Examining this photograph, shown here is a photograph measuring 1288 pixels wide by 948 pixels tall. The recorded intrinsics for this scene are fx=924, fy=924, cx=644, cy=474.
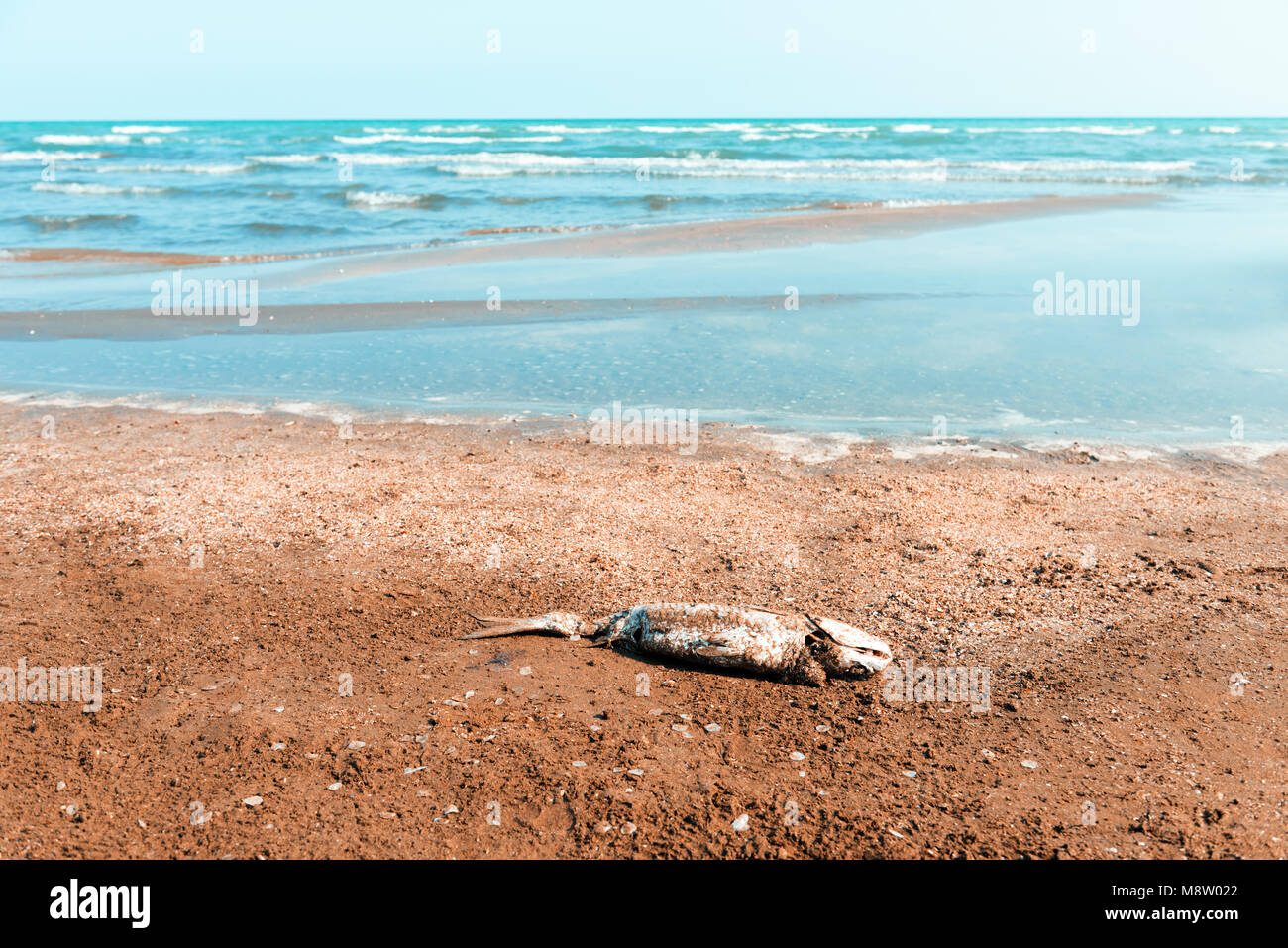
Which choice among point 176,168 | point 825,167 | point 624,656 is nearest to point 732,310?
point 624,656

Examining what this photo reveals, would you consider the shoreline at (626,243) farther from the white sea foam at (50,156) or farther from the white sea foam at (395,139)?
the white sea foam at (395,139)

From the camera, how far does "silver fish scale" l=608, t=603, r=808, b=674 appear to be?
4.32m

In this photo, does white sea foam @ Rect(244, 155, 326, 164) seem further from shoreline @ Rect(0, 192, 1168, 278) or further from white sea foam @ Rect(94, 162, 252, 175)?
shoreline @ Rect(0, 192, 1168, 278)

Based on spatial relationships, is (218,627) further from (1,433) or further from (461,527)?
(1,433)

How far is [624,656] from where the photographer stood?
453cm

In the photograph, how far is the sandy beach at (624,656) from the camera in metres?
3.41

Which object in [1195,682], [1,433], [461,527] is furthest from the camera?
[1,433]

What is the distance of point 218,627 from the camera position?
4719 millimetres

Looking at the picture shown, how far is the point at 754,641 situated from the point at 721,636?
0.52 feet

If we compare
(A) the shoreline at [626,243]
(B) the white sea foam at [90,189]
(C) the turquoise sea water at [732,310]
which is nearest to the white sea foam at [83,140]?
(C) the turquoise sea water at [732,310]

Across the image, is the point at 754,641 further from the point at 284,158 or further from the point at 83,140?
the point at 83,140

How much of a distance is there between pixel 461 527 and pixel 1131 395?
20.6 feet

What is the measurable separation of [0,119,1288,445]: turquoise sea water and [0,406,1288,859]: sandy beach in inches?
58.5
